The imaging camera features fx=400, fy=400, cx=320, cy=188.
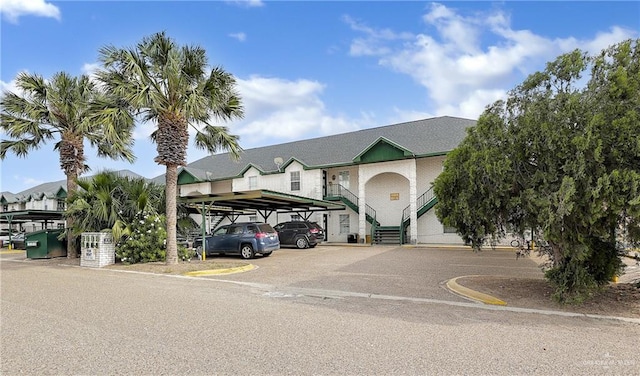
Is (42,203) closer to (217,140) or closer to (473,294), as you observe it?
(217,140)

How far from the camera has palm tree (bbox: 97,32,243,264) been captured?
1355 cm

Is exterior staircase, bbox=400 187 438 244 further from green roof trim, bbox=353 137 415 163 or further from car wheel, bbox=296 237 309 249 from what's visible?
car wheel, bbox=296 237 309 249

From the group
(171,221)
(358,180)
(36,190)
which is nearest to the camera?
(171,221)

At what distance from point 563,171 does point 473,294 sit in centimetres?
311

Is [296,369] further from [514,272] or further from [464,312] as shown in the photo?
[514,272]

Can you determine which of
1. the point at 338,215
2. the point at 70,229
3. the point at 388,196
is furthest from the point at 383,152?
the point at 70,229

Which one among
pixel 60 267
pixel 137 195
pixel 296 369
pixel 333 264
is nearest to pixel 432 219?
pixel 333 264

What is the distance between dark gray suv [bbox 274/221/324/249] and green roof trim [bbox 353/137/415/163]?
577 cm

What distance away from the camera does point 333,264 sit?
14.7 meters

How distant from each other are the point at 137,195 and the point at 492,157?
46.0 feet

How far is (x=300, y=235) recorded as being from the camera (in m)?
22.8

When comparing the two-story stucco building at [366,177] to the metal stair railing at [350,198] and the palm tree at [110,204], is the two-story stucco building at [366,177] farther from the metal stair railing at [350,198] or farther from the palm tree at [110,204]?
the palm tree at [110,204]

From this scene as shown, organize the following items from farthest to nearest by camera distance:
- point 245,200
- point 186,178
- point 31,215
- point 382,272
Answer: point 186,178 < point 31,215 < point 245,200 < point 382,272

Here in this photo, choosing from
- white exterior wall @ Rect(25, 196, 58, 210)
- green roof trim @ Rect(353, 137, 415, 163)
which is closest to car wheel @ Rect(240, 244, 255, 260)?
green roof trim @ Rect(353, 137, 415, 163)
